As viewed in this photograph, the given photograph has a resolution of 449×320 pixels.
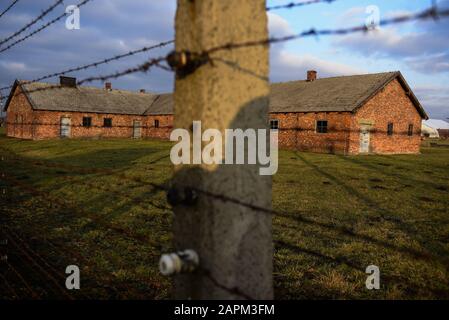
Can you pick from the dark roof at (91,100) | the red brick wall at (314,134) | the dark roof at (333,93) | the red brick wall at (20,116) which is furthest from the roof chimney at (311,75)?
the red brick wall at (20,116)

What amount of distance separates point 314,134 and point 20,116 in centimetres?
2791

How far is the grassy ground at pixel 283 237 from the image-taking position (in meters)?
4.08

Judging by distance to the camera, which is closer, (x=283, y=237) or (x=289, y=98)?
(x=283, y=237)

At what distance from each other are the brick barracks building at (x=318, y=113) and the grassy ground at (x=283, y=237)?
858 centimetres

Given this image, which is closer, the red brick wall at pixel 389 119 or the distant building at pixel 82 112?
the red brick wall at pixel 389 119

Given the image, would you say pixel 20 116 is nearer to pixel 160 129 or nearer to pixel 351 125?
pixel 160 129

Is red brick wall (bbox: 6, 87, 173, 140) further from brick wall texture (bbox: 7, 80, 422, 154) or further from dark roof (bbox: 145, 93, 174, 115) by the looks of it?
dark roof (bbox: 145, 93, 174, 115)

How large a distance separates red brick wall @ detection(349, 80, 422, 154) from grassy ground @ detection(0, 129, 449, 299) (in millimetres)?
12777

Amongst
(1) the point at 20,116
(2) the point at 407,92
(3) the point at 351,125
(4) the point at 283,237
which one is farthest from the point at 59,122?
(4) the point at 283,237

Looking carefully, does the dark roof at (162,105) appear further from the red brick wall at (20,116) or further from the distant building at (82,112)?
the red brick wall at (20,116)

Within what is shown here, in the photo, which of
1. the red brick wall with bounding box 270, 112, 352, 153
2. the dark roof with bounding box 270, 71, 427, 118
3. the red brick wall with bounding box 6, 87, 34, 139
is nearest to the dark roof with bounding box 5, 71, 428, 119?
the dark roof with bounding box 270, 71, 427, 118

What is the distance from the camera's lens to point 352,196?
9898 mm

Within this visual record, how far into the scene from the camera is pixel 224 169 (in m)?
1.65
